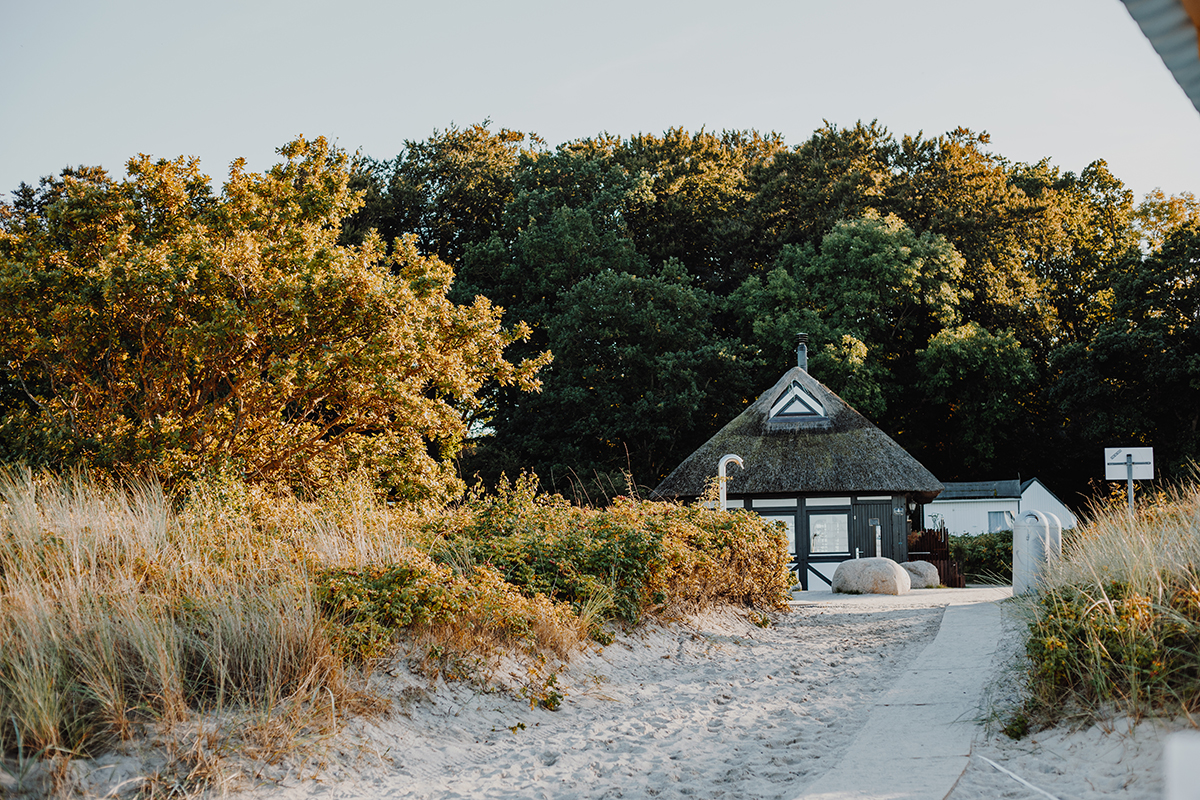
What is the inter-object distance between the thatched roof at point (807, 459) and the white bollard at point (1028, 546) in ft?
31.2

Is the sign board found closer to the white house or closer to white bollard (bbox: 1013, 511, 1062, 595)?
white bollard (bbox: 1013, 511, 1062, 595)

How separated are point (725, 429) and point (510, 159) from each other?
1725 cm

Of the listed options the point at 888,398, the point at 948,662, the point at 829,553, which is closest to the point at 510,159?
the point at 888,398

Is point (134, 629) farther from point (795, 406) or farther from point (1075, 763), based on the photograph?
point (795, 406)

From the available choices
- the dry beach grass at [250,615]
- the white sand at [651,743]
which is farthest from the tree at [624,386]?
the white sand at [651,743]

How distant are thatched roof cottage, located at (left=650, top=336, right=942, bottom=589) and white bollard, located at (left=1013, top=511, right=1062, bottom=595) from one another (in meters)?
9.51

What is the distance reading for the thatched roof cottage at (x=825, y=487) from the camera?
70.7 ft

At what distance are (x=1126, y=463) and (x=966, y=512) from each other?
17998mm

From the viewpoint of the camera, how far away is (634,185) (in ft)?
108

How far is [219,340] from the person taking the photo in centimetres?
1253

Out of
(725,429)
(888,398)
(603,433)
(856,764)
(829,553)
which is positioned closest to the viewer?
(856,764)

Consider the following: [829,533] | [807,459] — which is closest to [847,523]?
[829,533]

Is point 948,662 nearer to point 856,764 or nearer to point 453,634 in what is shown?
point 856,764

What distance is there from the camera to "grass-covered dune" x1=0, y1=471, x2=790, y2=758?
4.55 metres
